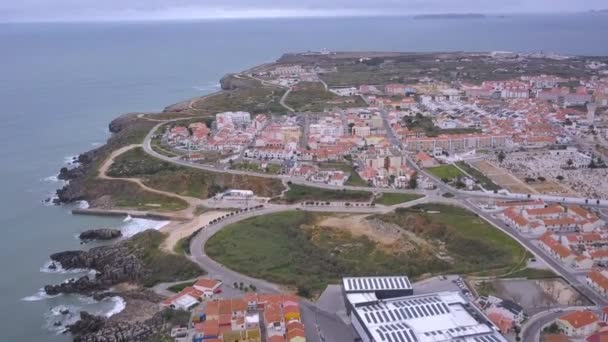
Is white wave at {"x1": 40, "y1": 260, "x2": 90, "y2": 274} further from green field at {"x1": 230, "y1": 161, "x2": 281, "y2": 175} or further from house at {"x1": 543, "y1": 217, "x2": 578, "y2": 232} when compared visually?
house at {"x1": 543, "y1": 217, "x2": 578, "y2": 232}

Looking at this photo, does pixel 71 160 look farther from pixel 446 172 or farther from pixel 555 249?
pixel 555 249

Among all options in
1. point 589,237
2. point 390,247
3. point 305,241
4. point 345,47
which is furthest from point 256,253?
point 345,47

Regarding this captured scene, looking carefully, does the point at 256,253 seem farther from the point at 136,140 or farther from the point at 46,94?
the point at 46,94

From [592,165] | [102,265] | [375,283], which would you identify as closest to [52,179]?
[102,265]

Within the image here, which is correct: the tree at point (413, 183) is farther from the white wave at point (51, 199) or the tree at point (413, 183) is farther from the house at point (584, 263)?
the white wave at point (51, 199)

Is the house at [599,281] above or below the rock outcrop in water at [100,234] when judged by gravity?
below

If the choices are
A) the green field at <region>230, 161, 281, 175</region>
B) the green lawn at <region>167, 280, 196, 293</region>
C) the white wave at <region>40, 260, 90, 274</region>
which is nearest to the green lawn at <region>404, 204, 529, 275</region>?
the green field at <region>230, 161, 281, 175</region>

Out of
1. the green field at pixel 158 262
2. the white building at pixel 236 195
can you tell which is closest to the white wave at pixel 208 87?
the white building at pixel 236 195
